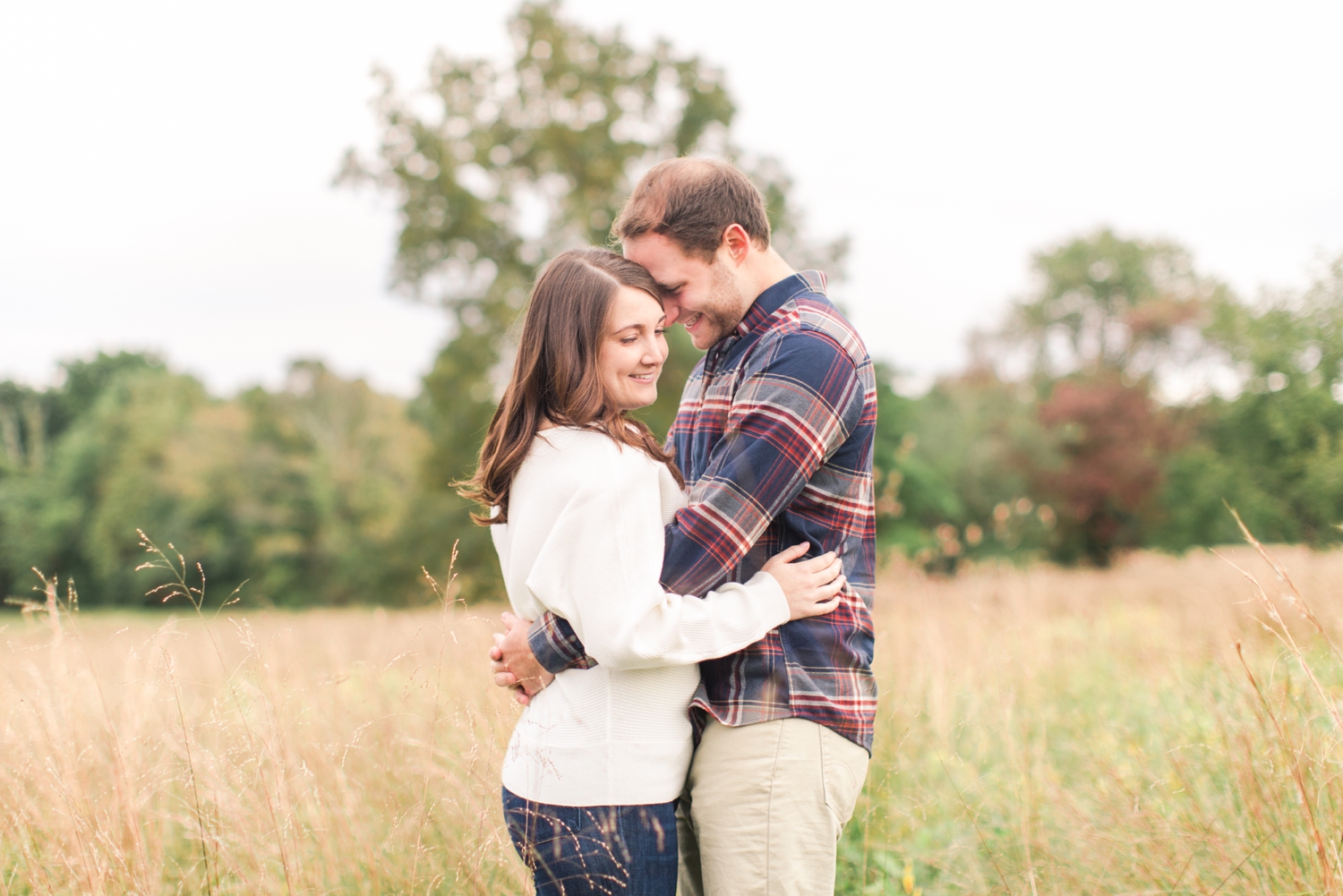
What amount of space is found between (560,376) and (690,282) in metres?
0.47

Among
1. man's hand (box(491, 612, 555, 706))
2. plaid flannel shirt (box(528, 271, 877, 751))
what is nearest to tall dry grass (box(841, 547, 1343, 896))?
plaid flannel shirt (box(528, 271, 877, 751))

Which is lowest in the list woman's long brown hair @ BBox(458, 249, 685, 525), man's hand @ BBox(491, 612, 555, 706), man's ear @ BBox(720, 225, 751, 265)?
man's hand @ BBox(491, 612, 555, 706)

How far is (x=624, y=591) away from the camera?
64.4 inches

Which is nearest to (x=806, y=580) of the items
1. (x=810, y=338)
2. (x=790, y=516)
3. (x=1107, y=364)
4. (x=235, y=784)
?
(x=790, y=516)

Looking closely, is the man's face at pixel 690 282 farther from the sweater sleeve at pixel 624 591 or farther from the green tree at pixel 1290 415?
the green tree at pixel 1290 415

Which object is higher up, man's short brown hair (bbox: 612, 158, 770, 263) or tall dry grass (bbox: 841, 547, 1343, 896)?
man's short brown hair (bbox: 612, 158, 770, 263)

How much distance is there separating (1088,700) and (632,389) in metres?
3.95

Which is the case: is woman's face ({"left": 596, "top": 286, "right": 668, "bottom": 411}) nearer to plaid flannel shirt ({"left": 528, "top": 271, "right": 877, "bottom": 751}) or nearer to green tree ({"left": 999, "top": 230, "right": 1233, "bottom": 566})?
plaid flannel shirt ({"left": 528, "top": 271, "right": 877, "bottom": 751})

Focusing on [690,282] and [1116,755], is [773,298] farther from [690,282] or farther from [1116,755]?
[1116,755]

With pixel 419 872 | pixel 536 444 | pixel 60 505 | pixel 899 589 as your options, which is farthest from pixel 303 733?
pixel 60 505

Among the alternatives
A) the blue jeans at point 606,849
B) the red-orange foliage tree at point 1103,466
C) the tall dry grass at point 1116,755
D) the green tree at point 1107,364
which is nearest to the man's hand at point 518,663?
the blue jeans at point 606,849

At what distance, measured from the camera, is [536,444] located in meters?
1.83

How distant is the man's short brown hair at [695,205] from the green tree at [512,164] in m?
13.2

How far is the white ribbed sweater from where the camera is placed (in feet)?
5.40
